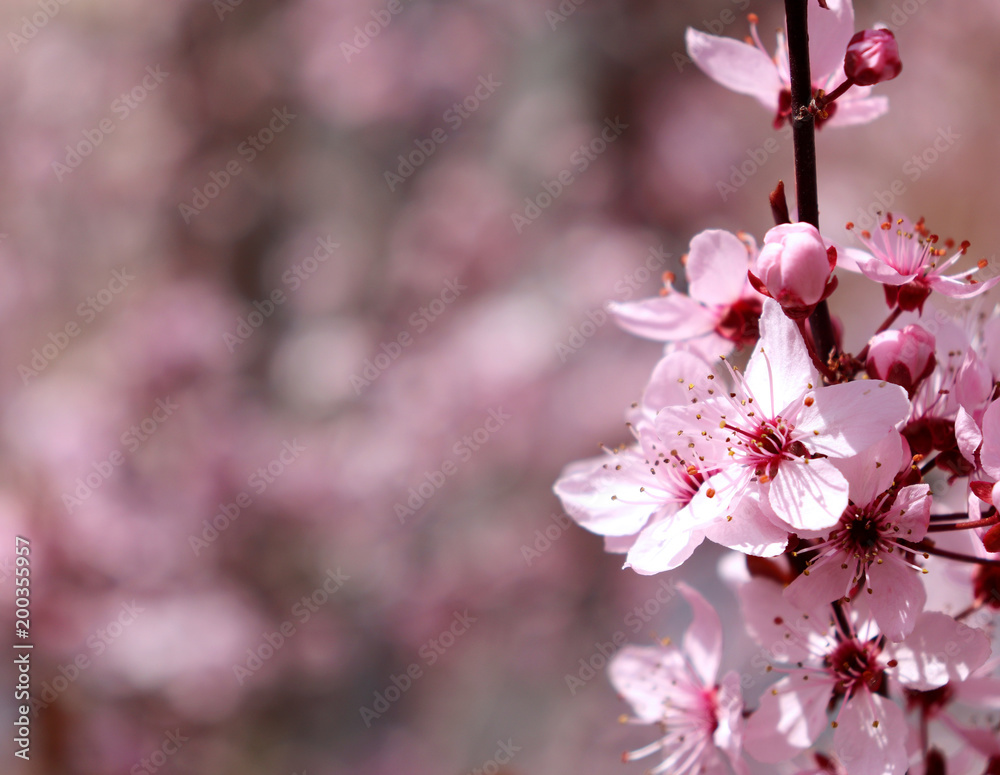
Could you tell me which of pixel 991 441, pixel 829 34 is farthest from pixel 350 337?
pixel 991 441

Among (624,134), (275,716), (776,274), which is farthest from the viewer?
(624,134)

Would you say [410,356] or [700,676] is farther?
[410,356]

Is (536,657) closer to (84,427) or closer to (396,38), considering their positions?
(84,427)

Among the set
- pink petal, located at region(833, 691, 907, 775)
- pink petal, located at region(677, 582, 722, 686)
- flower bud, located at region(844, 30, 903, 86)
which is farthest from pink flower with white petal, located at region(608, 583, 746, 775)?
flower bud, located at region(844, 30, 903, 86)

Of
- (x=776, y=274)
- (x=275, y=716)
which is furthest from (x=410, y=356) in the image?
(x=776, y=274)

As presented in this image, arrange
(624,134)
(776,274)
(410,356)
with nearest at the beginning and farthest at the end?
(776,274)
(410,356)
(624,134)

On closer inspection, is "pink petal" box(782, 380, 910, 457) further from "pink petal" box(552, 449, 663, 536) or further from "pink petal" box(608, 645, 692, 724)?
"pink petal" box(608, 645, 692, 724)

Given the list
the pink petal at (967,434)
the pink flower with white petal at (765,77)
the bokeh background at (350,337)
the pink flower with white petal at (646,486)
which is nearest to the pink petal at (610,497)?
the pink flower with white petal at (646,486)
